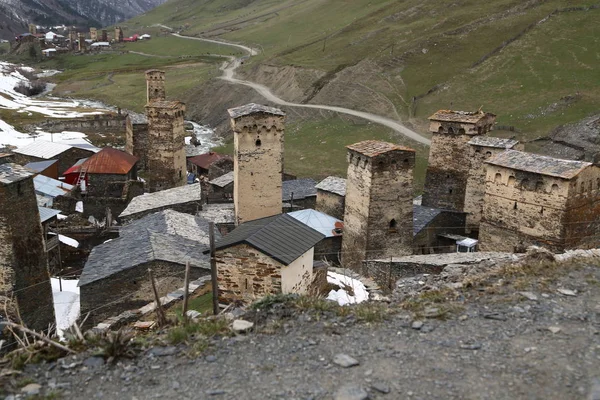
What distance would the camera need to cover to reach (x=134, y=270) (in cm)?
1841

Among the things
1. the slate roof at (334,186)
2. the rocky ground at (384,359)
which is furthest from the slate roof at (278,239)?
the slate roof at (334,186)

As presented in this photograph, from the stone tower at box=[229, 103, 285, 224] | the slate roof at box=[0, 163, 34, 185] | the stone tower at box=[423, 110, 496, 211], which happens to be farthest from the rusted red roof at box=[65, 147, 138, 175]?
the stone tower at box=[423, 110, 496, 211]

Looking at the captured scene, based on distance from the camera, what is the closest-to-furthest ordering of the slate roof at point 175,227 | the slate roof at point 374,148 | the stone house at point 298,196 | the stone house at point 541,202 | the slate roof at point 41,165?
the stone house at point 541,202, the slate roof at point 374,148, the slate roof at point 175,227, the stone house at point 298,196, the slate roof at point 41,165

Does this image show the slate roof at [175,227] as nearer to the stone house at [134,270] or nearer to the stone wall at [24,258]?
the stone house at [134,270]

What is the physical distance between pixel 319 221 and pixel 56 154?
26.4 meters

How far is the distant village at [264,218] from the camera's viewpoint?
16.4m

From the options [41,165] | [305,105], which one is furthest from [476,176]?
[305,105]

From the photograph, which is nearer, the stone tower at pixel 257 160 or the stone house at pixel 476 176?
the stone tower at pixel 257 160

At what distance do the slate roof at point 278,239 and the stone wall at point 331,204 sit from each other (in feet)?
41.3

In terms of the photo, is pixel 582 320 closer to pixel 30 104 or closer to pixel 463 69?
pixel 463 69

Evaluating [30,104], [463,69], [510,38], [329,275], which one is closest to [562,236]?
[329,275]

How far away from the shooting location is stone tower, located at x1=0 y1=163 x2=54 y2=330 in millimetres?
16375

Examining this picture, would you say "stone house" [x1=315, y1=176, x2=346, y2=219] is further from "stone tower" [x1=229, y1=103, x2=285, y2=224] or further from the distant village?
"stone tower" [x1=229, y1=103, x2=285, y2=224]

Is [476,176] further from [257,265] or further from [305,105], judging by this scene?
[305,105]
